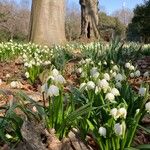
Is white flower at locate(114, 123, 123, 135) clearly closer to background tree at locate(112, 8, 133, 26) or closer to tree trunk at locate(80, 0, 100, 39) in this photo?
tree trunk at locate(80, 0, 100, 39)

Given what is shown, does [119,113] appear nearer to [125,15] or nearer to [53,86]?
[53,86]

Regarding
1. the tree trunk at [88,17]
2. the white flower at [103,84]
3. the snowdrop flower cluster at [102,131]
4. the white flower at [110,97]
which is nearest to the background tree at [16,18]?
the tree trunk at [88,17]

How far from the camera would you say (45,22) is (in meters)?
11.2

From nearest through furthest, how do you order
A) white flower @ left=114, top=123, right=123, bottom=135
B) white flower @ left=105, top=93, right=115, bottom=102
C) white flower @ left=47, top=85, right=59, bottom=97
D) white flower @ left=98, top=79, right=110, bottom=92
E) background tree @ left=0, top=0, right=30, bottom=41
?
white flower @ left=114, top=123, right=123, bottom=135 < white flower @ left=47, top=85, right=59, bottom=97 < white flower @ left=105, top=93, right=115, bottom=102 < white flower @ left=98, top=79, right=110, bottom=92 < background tree @ left=0, top=0, right=30, bottom=41

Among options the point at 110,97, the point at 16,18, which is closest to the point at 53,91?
the point at 110,97

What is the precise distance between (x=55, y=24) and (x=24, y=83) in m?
6.46

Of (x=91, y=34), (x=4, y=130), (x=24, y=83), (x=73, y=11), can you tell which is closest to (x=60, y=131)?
(x=4, y=130)

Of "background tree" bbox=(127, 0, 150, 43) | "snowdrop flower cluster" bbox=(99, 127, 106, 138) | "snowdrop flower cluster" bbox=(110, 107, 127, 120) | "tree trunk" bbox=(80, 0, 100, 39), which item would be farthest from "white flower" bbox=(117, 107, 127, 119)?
"background tree" bbox=(127, 0, 150, 43)

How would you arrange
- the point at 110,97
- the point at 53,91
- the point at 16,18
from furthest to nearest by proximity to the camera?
the point at 16,18
the point at 110,97
the point at 53,91

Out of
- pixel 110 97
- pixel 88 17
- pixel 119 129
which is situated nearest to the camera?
pixel 119 129

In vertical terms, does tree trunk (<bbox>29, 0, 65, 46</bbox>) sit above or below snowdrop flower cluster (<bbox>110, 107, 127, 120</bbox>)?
above

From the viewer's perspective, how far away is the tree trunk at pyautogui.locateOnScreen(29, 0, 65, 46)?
11.1 metres

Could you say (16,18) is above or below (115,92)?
above

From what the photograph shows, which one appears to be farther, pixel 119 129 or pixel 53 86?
pixel 53 86
